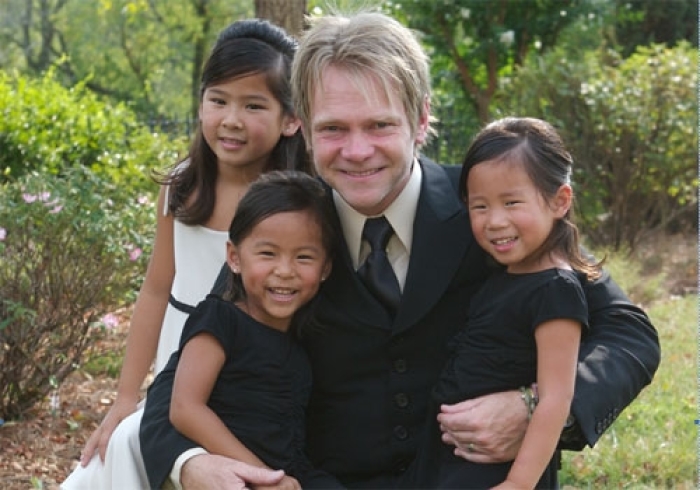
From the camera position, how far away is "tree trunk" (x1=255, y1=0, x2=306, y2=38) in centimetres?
659

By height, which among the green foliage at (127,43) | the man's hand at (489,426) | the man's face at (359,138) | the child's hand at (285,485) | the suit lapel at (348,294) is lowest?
the green foliage at (127,43)

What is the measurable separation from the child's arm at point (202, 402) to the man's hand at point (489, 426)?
561mm

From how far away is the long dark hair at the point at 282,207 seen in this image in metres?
3.10

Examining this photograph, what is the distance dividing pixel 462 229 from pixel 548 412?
0.64m

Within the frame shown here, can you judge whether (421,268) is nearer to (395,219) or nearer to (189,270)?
(395,219)

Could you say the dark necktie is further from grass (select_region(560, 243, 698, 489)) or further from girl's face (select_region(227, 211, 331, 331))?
grass (select_region(560, 243, 698, 489))

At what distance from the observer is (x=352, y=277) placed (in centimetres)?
317

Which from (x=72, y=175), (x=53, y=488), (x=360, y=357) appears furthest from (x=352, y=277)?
(x=72, y=175)

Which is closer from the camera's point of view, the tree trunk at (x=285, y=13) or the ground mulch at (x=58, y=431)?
the ground mulch at (x=58, y=431)

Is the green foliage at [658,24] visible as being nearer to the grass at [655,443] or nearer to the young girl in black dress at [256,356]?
the grass at [655,443]

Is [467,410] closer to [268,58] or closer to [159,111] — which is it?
[268,58]

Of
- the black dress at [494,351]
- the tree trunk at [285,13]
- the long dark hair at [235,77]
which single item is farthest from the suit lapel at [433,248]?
the tree trunk at [285,13]

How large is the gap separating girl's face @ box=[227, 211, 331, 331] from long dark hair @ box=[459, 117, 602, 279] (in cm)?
48

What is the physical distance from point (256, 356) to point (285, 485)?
0.36 m
